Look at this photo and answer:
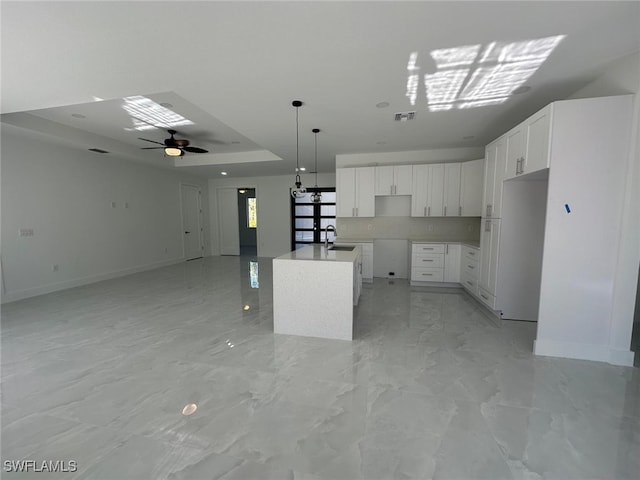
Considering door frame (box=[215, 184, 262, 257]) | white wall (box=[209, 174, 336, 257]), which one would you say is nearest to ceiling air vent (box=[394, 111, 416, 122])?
white wall (box=[209, 174, 336, 257])

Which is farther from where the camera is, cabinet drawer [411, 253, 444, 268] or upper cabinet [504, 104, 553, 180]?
cabinet drawer [411, 253, 444, 268]

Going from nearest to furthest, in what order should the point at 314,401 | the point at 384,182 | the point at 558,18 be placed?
the point at 558,18 → the point at 314,401 → the point at 384,182

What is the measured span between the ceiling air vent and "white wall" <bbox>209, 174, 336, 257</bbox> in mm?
4712

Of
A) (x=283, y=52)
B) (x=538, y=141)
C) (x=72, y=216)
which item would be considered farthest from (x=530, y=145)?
(x=72, y=216)

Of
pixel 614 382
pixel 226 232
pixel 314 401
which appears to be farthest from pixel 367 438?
pixel 226 232

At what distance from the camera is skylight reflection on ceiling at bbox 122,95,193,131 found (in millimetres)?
3457

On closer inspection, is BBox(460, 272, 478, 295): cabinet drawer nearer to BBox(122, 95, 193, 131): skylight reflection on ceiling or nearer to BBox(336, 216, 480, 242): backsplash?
BBox(336, 216, 480, 242): backsplash

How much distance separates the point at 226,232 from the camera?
9.13 meters

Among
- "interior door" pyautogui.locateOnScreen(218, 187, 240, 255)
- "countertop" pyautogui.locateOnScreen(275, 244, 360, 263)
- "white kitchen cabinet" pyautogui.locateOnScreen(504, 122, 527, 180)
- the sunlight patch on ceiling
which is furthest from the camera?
"interior door" pyautogui.locateOnScreen(218, 187, 240, 255)

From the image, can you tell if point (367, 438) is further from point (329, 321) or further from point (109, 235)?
point (109, 235)

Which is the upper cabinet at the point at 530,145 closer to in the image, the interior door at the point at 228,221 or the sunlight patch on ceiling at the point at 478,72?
the sunlight patch on ceiling at the point at 478,72

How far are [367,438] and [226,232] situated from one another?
845cm

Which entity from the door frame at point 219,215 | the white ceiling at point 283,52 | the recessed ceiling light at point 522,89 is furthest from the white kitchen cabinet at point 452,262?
the door frame at point 219,215

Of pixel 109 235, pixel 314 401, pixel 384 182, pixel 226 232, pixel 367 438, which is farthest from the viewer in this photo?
pixel 226 232
